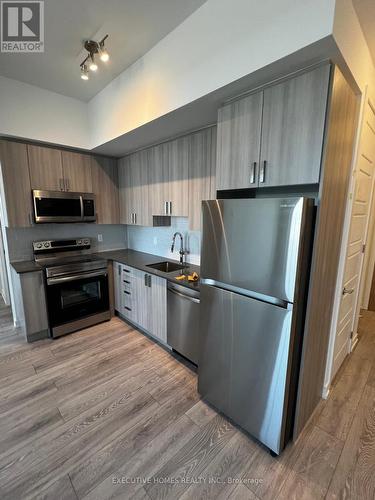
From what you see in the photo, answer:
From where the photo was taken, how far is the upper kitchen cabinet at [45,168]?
2.83 metres

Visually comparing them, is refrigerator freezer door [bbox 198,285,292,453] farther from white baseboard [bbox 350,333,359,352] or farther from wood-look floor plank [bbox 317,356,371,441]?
white baseboard [bbox 350,333,359,352]

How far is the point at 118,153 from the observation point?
3355mm

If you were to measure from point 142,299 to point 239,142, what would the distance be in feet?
6.84

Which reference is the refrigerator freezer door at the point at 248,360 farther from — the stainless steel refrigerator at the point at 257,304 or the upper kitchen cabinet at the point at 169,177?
the upper kitchen cabinet at the point at 169,177

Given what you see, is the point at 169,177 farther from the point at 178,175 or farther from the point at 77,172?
the point at 77,172

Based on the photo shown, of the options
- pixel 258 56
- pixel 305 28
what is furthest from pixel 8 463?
pixel 305 28

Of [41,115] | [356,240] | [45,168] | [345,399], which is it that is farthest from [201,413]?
[41,115]

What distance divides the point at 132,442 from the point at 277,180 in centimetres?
207

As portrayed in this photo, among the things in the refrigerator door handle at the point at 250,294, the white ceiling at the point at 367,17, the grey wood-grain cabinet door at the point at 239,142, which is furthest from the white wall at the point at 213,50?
the refrigerator door handle at the point at 250,294

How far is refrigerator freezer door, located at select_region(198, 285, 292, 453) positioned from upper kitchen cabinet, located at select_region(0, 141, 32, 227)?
2.50 m

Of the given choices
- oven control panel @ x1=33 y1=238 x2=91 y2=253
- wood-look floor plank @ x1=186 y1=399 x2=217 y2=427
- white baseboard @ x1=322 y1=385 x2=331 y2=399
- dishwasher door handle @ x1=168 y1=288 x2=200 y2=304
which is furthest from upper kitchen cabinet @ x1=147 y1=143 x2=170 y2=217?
white baseboard @ x1=322 y1=385 x2=331 y2=399

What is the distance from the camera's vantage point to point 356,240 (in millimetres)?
2152

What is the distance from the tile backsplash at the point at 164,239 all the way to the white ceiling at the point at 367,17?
207cm

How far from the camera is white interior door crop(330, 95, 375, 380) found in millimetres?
1890
